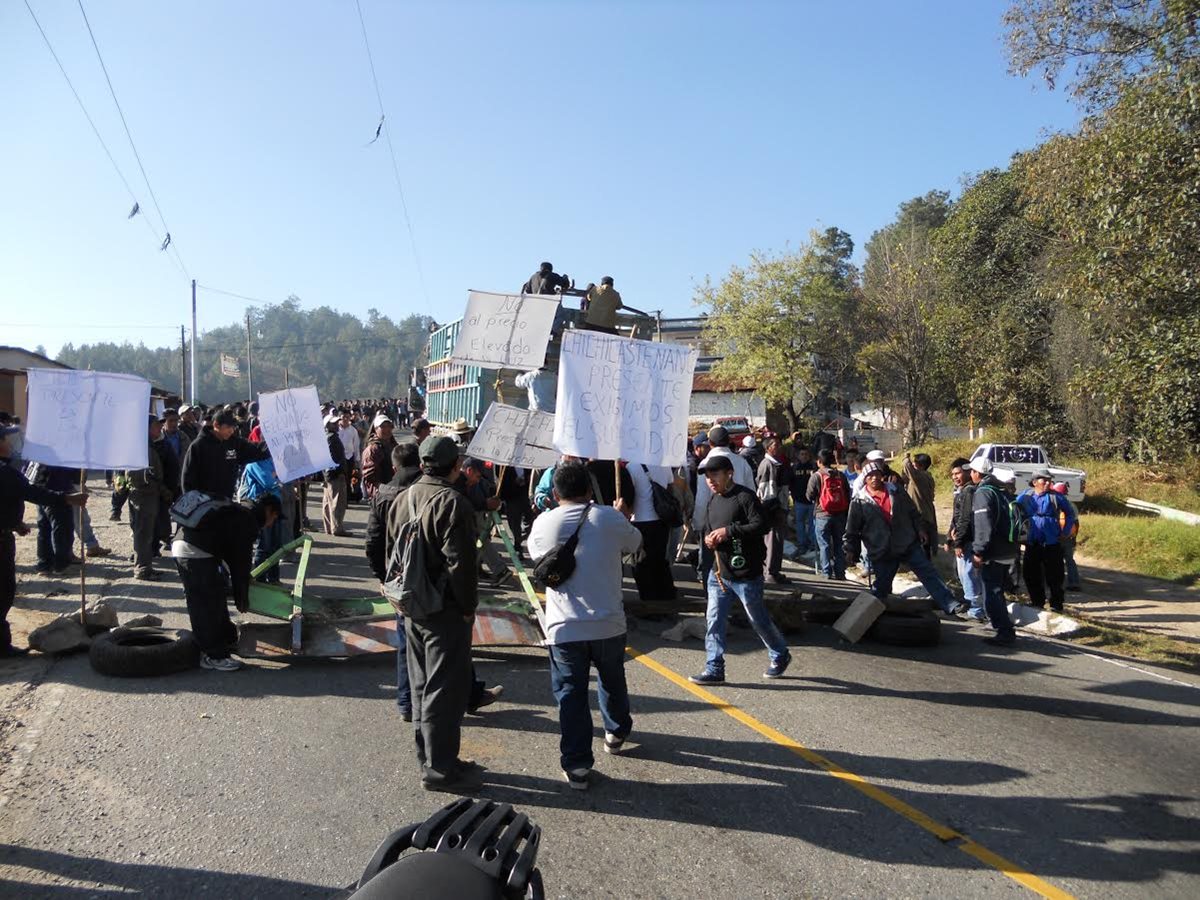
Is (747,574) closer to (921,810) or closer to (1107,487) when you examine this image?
(921,810)

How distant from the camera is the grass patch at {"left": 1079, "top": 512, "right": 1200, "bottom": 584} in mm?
15180

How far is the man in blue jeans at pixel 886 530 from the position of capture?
26.8 feet

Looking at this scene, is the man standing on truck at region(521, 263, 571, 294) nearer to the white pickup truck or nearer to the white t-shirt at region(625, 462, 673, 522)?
the white t-shirt at region(625, 462, 673, 522)

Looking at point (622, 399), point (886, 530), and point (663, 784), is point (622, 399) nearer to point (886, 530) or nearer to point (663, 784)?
point (663, 784)

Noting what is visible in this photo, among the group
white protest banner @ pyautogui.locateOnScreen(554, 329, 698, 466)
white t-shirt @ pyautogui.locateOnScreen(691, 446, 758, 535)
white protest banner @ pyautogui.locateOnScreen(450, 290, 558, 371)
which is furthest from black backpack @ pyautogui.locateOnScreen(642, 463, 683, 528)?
white protest banner @ pyautogui.locateOnScreen(450, 290, 558, 371)

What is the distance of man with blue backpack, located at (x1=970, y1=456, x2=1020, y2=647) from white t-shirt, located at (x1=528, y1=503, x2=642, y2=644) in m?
5.08

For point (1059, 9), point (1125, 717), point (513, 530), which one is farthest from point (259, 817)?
point (1059, 9)

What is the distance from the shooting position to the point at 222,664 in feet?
20.5


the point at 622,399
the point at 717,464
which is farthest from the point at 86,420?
the point at 717,464

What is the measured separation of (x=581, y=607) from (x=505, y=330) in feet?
13.1

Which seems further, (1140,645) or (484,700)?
(1140,645)

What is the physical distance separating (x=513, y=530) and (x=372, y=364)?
114195mm

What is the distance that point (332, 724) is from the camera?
529 centimetres

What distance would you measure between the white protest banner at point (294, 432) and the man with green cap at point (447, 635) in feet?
13.5
